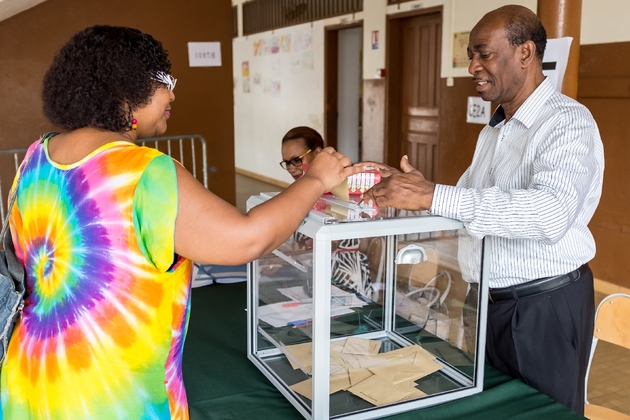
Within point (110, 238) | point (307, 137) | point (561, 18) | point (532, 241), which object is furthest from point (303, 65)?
point (110, 238)

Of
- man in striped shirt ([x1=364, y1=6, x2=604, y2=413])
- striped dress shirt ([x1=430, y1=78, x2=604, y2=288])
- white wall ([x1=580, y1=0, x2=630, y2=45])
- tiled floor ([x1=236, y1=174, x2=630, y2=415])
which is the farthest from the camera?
white wall ([x1=580, y1=0, x2=630, y2=45])

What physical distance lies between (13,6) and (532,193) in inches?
151

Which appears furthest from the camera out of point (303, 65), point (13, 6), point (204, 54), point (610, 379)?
point (303, 65)

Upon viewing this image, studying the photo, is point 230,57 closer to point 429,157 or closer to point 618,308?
point 429,157

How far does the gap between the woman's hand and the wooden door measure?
16.7 feet

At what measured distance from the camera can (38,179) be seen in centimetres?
103

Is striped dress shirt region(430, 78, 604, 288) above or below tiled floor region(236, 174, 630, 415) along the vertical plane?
above

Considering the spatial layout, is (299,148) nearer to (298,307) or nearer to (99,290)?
(298,307)

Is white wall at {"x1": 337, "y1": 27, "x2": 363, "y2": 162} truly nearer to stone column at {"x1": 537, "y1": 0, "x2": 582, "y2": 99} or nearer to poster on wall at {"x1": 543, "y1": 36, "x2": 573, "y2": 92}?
stone column at {"x1": 537, "y1": 0, "x2": 582, "y2": 99}

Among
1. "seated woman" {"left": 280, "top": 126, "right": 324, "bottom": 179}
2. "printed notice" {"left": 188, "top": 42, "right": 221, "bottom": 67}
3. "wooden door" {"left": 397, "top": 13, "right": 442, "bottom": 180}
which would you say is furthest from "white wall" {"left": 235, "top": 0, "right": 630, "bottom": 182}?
"seated woman" {"left": 280, "top": 126, "right": 324, "bottom": 179}

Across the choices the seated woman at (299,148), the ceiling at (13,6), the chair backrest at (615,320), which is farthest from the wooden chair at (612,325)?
the ceiling at (13,6)

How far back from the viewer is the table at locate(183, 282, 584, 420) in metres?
1.30

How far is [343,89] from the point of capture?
781 cm

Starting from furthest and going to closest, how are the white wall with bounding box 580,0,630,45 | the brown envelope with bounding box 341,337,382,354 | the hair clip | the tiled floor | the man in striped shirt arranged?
the white wall with bounding box 580,0,630,45 → the tiled floor → the man in striped shirt → the brown envelope with bounding box 341,337,382,354 → the hair clip
